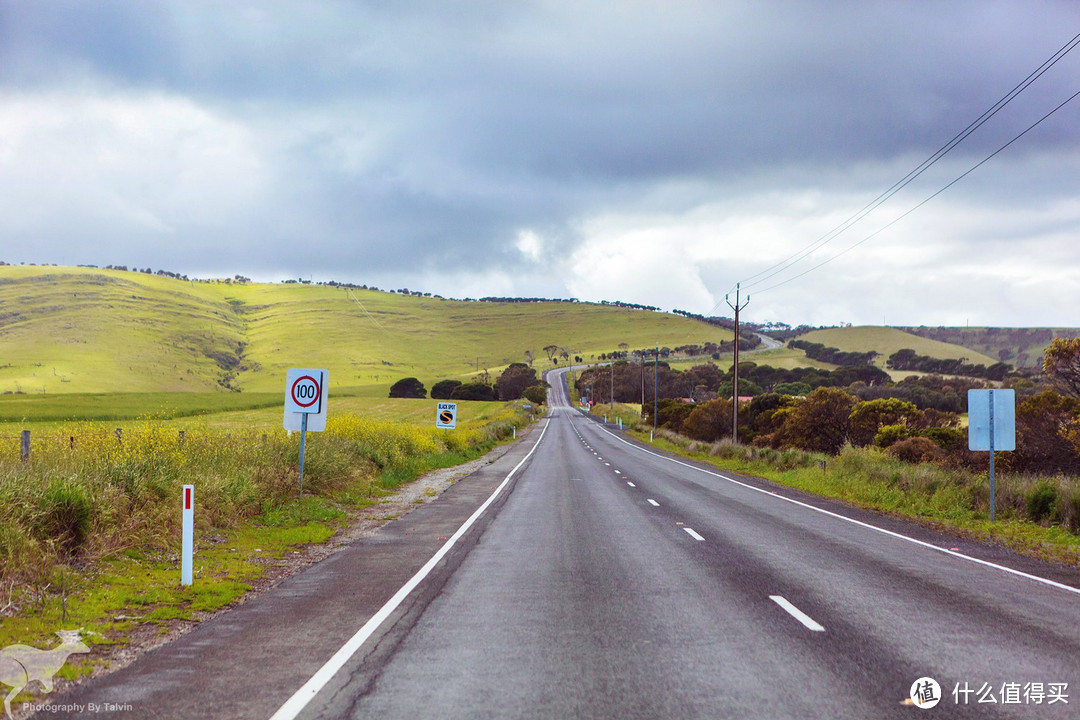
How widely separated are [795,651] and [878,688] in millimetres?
931

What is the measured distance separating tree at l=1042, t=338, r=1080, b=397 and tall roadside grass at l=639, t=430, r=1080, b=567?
1036cm

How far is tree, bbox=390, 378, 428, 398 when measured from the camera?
137 metres

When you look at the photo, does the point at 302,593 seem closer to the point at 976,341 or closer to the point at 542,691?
the point at 542,691

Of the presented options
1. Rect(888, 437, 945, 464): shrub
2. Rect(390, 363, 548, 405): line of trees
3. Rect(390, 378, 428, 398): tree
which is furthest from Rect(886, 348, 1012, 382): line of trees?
Rect(390, 378, 428, 398): tree

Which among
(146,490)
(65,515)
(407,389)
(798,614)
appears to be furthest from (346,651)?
(407,389)

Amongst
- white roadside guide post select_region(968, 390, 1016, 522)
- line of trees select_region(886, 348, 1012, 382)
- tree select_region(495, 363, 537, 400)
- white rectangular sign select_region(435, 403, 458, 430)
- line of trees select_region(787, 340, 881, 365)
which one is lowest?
white rectangular sign select_region(435, 403, 458, 430)

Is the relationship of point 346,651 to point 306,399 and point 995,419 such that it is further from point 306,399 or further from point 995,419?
point 995,419

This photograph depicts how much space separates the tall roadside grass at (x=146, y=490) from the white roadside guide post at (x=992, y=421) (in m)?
13.4

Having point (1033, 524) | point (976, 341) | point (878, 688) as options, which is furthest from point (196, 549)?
point (976, 341)

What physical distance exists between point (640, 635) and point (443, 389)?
13864cm

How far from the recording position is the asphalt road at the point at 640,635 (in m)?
5.16

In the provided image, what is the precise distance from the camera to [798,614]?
758cm

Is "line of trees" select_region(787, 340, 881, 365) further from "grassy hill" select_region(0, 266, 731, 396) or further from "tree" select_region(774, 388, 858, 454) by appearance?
"tree" select_region(774, 388, 858, 454)

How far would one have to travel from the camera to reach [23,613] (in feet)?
23.6
